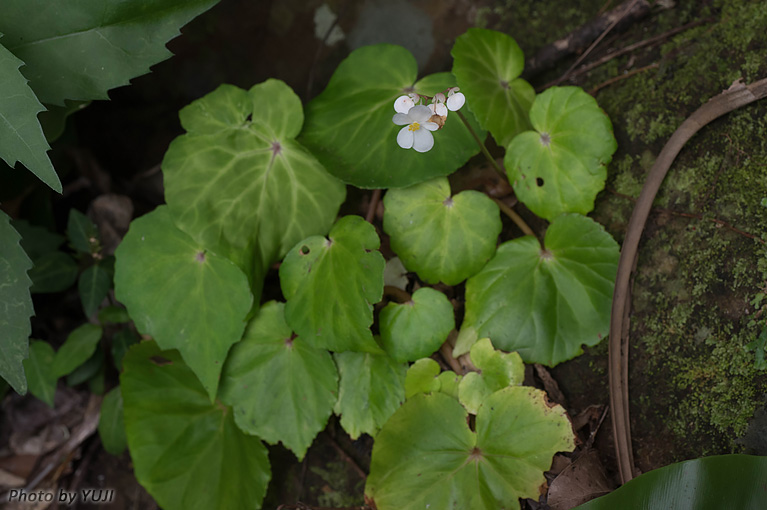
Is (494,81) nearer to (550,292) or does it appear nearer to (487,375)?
(550,292)

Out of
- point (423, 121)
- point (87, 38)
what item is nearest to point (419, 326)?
point (423, 121)

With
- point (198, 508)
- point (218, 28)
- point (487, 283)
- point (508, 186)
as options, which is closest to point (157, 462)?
point (198, 508)

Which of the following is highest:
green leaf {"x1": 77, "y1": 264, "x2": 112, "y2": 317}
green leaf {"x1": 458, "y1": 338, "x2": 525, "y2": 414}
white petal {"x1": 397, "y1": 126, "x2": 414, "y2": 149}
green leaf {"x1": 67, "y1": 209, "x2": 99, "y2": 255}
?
green leaf {"x1": 67, "y1": 209, "x2": 99, "y2": 255}

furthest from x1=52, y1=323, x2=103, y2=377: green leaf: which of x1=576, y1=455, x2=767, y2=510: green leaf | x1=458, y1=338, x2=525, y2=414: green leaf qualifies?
x1=576, y1=455, x2=767, y2=510: green leaf

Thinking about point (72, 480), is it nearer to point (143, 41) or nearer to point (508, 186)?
point (143, 41)

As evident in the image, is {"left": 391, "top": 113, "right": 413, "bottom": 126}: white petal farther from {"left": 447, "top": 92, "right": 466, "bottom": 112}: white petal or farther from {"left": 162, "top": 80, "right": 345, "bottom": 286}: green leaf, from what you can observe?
{"left": 162, "top": 80, "right": 345, "bottom": 286}: green leaf
